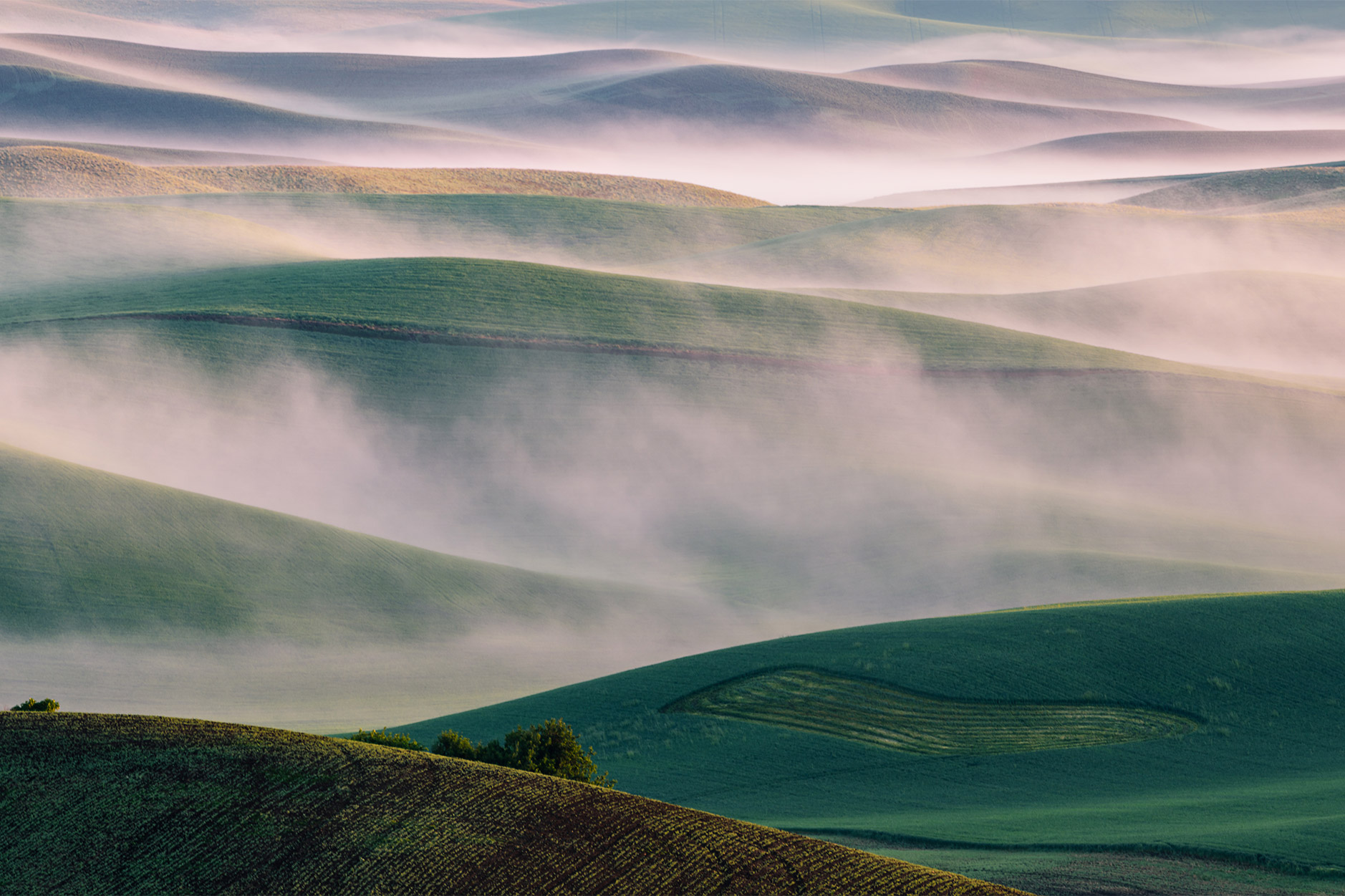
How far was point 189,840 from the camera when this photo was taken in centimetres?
991

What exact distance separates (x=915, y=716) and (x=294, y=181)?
2984 inches

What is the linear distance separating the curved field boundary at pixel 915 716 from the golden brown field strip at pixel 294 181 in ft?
206

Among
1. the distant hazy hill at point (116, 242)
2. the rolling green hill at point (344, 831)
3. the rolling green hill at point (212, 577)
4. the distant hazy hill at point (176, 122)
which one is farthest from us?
the distant hazy hill at point (176, 122)

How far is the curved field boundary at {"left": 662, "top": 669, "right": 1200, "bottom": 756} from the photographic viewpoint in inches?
825

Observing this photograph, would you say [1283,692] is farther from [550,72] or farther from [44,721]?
[550,72]

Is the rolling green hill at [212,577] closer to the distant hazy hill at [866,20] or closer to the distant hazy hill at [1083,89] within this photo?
the distant hazy hill at [1083,89]

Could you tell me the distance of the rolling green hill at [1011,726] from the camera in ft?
55.8

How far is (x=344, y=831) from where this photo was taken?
Answer: 10000mm

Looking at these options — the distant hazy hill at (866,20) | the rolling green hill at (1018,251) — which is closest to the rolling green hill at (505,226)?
the rolling green hill at (1018,251)

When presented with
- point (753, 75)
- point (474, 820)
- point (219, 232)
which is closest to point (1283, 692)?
point (474, 820)

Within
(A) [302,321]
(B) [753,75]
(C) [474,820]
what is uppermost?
(B) [753,75]

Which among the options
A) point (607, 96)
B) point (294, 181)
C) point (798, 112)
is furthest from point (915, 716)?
point (798, 112)

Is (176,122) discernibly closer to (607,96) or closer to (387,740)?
(607,96)

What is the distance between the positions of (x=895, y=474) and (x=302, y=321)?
21.4 metres
